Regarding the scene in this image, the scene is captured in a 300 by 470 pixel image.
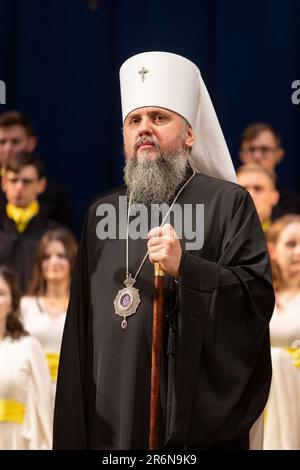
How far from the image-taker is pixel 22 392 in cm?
523

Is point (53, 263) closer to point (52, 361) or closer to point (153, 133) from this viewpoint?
point (52, 361)

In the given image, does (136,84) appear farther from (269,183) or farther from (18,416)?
(18,416)

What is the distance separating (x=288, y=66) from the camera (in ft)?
19.1

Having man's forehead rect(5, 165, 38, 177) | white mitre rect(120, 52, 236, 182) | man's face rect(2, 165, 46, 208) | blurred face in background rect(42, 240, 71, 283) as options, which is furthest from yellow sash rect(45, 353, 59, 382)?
white mitre rect(120, 52, 236, 182)

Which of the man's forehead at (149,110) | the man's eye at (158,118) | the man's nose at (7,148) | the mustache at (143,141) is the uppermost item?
the man's nose at (7,148)

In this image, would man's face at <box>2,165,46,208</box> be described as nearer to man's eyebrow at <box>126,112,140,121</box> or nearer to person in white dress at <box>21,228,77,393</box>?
person in white dress at <box>21,228,77,393</box>

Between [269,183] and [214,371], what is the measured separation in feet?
7.83

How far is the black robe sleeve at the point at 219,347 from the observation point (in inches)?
121

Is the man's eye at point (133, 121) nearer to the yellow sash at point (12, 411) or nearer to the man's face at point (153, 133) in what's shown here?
the man's face at point (153, 133)

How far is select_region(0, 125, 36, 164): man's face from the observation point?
5621 millimetres

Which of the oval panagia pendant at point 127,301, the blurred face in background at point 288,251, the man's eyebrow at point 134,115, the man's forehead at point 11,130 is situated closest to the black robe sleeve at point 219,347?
the oval panagia pendant at point 127,301

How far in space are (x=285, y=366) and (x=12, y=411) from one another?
146cm

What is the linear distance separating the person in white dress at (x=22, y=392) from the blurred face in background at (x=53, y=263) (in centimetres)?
25
